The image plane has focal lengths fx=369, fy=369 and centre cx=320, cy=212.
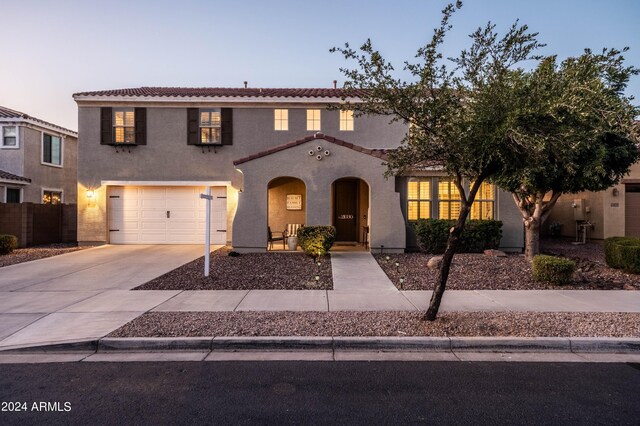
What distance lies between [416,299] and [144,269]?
24.1 ft

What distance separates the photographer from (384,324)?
5.60 m

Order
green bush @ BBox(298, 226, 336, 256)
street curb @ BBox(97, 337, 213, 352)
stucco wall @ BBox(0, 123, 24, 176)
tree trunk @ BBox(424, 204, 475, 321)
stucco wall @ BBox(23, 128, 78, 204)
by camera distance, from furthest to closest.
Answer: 1. stucco wall @ BBox(23, 128, 78, 204)
2. stucco wall @ BBox(0, 123, 24, 176)
3. green bush @ BBox(298, 226, 336, 256)
4. tree trunk @ BBox(424, 204, 475, 321)
5. street curb @ BBox(97, 337, 213, 352)

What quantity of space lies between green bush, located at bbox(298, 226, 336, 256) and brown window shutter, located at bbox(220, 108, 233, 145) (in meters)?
5.90

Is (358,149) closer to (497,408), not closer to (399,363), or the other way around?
(399,363)

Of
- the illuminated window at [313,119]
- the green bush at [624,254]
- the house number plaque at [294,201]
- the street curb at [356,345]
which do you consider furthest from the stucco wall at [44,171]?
the green bush at [624,254]

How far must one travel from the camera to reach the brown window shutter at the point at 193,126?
14953mm

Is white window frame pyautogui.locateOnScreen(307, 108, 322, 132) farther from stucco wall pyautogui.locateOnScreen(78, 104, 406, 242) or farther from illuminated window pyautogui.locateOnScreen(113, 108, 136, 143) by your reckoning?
illuminated window pyautogui.locateOnScreen(113, 108, 136, 143)

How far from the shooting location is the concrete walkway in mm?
5695

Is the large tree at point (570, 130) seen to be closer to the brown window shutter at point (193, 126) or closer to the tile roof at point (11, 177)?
the brown window shutter at point (193, 126)

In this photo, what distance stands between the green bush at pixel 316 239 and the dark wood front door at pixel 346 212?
425cm

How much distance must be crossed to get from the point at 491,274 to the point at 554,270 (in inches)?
56.4

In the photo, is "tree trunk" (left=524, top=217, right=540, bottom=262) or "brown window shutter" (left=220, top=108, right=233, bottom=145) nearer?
"tree trunk" (left=524, top=217, right=540, bottom=262)

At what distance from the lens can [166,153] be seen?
49.5ft

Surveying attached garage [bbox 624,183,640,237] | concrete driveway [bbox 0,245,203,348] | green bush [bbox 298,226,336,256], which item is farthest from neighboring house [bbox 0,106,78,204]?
attached garage [bbox 624,183,640,237]
